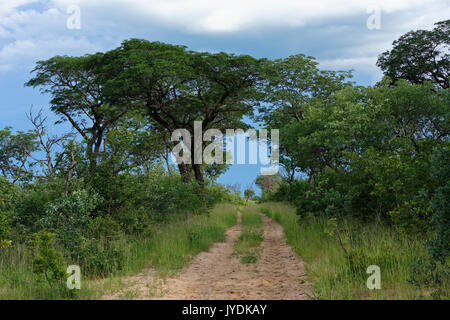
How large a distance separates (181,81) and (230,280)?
62.7 feet

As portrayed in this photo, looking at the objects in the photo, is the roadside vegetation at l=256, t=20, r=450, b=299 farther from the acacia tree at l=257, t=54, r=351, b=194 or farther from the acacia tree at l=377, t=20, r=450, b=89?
the acacia tree at l=377, t=20, r=450, b=89

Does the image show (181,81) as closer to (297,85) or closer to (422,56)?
(297,85)

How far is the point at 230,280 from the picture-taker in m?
9.28

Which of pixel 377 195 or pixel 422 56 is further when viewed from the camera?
pixel 422 56

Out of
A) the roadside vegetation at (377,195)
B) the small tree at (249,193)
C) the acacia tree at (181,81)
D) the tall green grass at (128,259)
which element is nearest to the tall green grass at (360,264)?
the roadside vegetation at (377,195)

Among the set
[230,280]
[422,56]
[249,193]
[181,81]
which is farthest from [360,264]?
[249,193]

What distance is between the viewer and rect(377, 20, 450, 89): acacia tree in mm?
35275

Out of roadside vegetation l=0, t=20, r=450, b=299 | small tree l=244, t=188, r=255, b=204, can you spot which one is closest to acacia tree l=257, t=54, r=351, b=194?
roadside vegetation l=0, t=20, r=450, b=299

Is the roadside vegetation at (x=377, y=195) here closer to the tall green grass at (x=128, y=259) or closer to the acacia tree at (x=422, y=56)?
the tall green grass at (x=128, y=259)

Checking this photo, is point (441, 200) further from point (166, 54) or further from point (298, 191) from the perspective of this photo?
point (298, 191)

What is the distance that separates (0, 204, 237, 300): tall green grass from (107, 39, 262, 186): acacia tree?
11229 mm

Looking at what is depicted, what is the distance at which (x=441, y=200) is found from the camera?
664 centimetres
